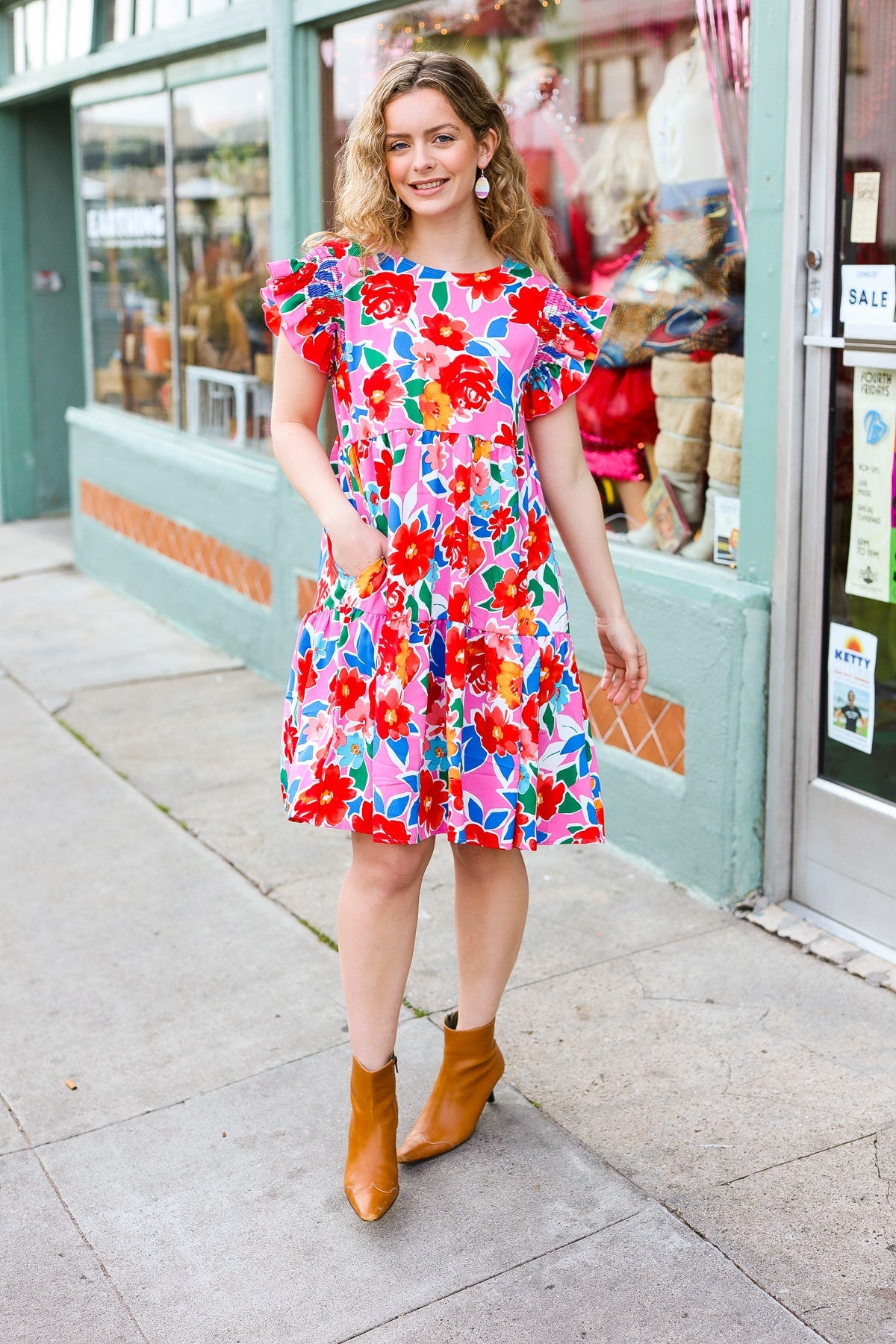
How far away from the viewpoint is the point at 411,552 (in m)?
2.42

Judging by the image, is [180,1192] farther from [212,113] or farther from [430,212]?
[212,113]

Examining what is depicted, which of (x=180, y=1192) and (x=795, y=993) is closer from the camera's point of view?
(x=180, y=1192)

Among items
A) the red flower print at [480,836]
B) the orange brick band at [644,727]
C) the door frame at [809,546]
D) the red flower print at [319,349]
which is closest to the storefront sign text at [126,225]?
the orange brick band at [644,727]

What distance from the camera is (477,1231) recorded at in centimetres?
251

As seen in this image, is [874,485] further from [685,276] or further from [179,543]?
[179,543]

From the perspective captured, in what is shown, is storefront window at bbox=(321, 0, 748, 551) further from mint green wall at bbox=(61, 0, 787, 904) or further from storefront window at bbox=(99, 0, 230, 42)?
storefront window at bbox=(99, 0, 230, 42)

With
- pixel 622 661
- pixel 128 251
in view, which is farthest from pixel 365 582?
pixel 128 251

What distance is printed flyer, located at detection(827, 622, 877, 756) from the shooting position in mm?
3512

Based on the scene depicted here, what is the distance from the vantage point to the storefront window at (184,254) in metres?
6.21

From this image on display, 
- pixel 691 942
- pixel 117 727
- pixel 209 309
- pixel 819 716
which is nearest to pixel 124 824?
pixel 117 727

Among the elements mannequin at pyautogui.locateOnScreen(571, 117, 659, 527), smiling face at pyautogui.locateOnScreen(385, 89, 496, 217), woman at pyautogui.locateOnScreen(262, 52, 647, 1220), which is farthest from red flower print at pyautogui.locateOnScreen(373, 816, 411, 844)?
mannequin at pyautogui.locateOnScreen(571, 117, 659, 527)

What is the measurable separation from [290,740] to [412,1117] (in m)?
0.85

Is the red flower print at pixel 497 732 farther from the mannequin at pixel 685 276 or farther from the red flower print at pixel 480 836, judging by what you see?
the mannequin at pixel 685 276

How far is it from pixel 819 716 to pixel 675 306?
4.27ft
